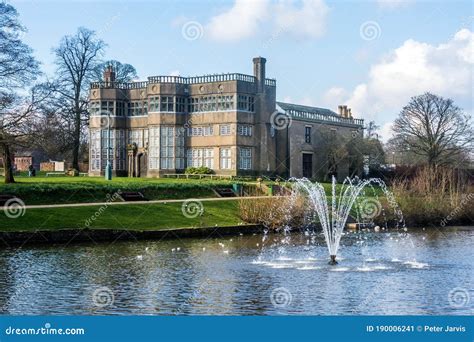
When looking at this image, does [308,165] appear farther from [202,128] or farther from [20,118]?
[20,118]

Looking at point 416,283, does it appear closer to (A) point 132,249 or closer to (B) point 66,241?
(A) point 132,249

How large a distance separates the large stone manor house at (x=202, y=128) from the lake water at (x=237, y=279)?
89.3 feet

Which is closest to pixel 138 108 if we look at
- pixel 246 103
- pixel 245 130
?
pixel 246 103

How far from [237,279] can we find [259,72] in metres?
39.7

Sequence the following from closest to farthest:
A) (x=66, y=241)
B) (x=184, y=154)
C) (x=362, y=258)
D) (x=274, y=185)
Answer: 1. (x=362, y=258)
2. (x=66, y=241)
3. (x=274, y=185)
4. (x=184, y=154)

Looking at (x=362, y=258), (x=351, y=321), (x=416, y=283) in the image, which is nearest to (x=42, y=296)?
(x=351, y=321)

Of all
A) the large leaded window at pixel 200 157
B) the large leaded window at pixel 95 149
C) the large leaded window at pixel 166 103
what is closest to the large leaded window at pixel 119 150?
the large leaded window at pixel 95 149

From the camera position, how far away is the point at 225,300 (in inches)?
680

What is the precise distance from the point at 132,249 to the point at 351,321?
16516 millimetres

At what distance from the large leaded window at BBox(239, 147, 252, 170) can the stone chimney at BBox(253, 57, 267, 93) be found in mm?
5143

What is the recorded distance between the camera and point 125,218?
34.8 m

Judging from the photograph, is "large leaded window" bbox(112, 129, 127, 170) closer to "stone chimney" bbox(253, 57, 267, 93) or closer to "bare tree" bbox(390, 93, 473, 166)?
"stone chimney" bbox(253, 57, 267, 93)

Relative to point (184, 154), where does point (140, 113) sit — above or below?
above

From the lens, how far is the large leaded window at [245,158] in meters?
57.0
